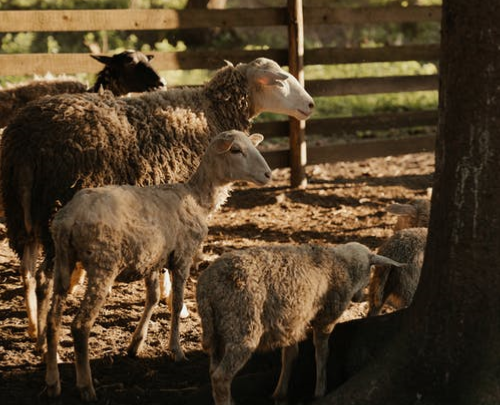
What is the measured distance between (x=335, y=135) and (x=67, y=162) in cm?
773

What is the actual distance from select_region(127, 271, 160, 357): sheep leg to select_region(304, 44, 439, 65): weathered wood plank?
5.67 meters

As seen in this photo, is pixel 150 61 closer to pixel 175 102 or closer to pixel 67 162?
pixel 175 102

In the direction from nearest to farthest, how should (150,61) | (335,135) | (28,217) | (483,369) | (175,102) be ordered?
(483,369), (28,217), (175,102), (150,61), (335,135)

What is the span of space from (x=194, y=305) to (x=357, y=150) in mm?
5006

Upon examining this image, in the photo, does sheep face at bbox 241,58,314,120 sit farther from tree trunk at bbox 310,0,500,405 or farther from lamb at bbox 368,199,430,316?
tree trunk at bbox 310,0,500,405

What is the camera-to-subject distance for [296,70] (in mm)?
9586

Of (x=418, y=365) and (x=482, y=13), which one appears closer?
(x=482, y=13)

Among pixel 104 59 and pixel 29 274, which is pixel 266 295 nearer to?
pixel 29 274

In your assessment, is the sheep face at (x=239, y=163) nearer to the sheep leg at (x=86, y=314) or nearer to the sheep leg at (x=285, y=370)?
the sheep leg at (x=86, y=314)

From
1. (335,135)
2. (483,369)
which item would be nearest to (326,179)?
(335,135)

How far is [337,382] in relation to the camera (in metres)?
4.33

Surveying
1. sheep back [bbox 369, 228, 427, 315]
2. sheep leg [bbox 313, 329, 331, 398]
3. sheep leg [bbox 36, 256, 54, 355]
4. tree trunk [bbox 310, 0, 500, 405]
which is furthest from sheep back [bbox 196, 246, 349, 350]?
sheep leg [bbox 36, 256, 54, 355]

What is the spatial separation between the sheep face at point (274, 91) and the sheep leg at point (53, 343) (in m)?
2.98

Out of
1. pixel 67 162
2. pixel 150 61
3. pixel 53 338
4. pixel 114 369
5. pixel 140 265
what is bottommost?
pixel 114 369
